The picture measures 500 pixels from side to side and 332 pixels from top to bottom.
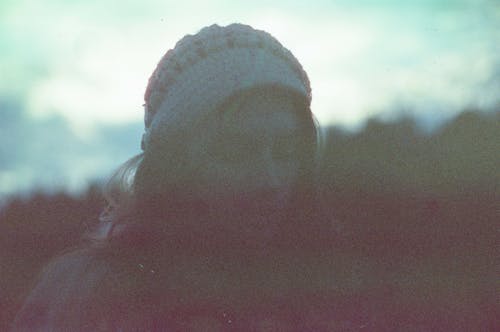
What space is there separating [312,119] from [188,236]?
775 mm

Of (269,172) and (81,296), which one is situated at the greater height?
(269,172)

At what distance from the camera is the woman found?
1977mm

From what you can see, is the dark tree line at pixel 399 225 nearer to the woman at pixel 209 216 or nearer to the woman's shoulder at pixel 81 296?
the woman at pixel 209 216

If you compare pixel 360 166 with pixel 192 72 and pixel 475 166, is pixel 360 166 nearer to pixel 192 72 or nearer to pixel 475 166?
pixel 475 166

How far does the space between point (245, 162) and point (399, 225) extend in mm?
1039

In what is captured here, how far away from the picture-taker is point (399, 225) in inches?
111

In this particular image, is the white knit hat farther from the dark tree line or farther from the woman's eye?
the dark tree line

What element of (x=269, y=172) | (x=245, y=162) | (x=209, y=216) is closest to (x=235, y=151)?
(x=245, y=162)

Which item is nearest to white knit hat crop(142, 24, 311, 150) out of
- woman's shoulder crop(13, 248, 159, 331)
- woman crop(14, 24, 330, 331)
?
woman crop(14, 24, 330, 331)

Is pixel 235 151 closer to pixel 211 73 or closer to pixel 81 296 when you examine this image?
pixel 211 73

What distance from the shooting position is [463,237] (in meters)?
2.67

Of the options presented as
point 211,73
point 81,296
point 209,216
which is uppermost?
point 211,73

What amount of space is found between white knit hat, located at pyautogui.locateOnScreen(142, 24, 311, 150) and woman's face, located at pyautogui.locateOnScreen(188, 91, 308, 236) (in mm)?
78

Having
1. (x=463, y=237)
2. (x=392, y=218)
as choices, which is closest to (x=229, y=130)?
(x=392, y=218)
